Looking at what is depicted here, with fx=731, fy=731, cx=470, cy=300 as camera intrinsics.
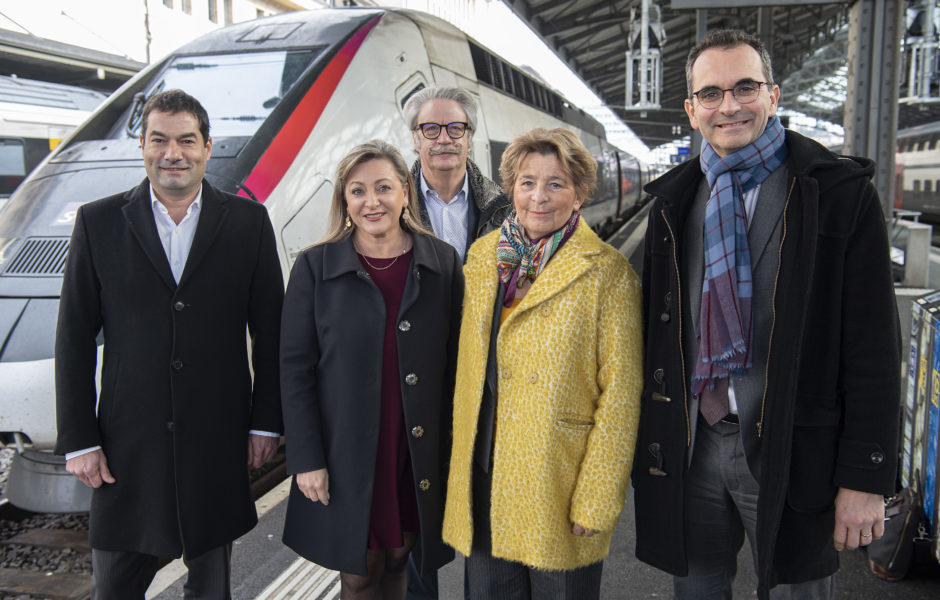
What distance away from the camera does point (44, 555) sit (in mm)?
3369

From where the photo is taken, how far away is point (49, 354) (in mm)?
3018

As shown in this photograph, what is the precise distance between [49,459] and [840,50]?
29196 millimetres

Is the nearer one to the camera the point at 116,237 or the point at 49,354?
the point at 116,237

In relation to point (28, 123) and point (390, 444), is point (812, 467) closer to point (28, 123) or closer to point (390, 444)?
point (390, 444)

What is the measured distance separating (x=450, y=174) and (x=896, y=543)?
220 centimetres

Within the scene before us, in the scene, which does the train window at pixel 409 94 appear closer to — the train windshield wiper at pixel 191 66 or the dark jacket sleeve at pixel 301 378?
the train windshield wiper at pixel 191 66

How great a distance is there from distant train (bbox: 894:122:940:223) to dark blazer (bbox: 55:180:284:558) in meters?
21.8

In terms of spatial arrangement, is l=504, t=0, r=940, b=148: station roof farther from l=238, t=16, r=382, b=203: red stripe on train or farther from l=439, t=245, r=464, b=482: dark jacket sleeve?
l=439, t=245, r=464, b=482: dark jacket sleeve

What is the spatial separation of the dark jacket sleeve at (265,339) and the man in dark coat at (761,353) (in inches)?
43.5

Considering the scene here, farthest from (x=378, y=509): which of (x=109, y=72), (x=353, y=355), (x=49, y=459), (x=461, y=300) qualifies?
(x=109, y=72)

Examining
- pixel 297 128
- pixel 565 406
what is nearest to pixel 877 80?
pixel 297 128

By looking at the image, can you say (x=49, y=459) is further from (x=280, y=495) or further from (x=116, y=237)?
(x=116, y=237)

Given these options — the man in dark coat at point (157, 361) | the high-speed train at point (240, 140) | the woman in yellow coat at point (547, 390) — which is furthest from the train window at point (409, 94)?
the woman in yellow coat at point (547, 390)

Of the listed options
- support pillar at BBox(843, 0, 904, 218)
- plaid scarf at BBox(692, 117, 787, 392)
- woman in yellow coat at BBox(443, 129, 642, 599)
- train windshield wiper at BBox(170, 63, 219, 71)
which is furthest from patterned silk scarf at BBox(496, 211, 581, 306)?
support pillar at BBox(843, 0, 904, 218)
